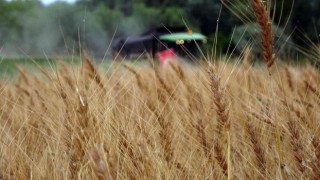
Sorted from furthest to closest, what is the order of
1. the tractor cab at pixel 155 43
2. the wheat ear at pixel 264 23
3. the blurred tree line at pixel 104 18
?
1. the blurred tree line at pixel 104 18
2. the tractor cab at pixel 155 43
3. the wheat ear at pixel 264 23

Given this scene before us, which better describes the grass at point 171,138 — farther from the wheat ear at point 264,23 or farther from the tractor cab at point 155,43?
the tractor cab at point 155,43

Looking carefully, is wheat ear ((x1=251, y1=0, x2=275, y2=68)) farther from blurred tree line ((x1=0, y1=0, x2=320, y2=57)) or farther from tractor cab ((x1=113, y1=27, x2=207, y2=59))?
blurred tree line ((x1=0, y1=0, x2=320, y2=57))

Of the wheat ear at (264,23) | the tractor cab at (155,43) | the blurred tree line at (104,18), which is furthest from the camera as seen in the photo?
the blurred tree line at (104,18)

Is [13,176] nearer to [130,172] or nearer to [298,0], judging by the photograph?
[130,172]

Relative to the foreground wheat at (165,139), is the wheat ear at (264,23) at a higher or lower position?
higher

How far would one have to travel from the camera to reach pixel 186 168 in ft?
4.26

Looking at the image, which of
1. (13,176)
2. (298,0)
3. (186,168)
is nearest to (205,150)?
(186,168)

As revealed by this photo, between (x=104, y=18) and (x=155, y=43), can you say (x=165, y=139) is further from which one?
(x=104, y=18)

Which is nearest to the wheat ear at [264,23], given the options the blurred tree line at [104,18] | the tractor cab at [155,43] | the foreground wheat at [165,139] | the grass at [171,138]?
the grass at [171,138]

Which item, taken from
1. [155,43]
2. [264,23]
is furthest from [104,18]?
[264,23]

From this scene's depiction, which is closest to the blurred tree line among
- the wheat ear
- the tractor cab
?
the tractor cab

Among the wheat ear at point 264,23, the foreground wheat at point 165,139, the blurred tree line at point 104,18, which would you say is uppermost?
the wheat ear at point 264,23

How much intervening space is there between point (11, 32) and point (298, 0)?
5266mm

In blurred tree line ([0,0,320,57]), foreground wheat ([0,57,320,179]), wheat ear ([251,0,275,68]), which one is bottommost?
blurred tree line ([0,0,320,57])
